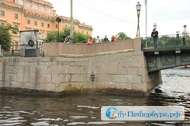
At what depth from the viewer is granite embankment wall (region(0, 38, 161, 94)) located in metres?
18.8

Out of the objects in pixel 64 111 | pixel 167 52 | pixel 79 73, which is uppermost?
pixel 167 52

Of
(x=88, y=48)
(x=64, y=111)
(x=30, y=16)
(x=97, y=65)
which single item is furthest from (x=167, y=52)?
(x=30, y=16)

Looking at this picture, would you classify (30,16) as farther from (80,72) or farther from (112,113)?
(112,113)

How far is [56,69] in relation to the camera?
61.4 feet

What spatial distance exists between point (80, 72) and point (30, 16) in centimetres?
5464

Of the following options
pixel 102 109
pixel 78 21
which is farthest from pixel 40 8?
pixel 102 109

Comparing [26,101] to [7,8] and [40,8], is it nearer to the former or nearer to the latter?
[7,8]

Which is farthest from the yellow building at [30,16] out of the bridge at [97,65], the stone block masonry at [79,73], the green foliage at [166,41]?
the green foliage at [166,41]

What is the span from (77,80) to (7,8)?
1925 inches

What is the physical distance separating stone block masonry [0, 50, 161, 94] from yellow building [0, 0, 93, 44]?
3861 centimetres

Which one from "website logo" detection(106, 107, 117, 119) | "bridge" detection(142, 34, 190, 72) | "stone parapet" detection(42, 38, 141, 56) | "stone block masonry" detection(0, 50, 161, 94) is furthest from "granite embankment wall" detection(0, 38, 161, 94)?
"website logo" detection(106, 107, 117, 119)

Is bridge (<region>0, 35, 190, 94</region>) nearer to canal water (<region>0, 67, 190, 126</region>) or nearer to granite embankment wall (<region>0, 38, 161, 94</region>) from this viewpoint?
granite embankment wall (<region>0, 38, 161, 94</region>)

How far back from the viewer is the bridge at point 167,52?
1875 cm

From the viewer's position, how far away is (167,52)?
764 inches
